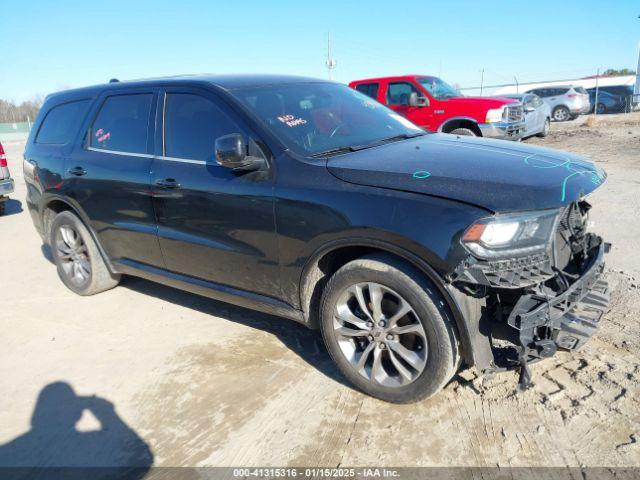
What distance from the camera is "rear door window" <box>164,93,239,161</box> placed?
3.42 metres

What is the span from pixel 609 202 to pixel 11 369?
7.01 meters

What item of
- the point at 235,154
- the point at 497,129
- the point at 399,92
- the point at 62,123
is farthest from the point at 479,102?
the point at 235,154

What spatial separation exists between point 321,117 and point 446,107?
799cm

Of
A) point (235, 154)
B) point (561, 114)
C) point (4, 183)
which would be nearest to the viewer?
point (235, 154)

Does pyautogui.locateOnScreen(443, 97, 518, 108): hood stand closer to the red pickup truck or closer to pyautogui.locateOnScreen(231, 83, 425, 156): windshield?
the red pickup truck

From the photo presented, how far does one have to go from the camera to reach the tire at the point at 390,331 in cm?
258

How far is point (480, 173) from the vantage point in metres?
2.63

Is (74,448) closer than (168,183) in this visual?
Yes

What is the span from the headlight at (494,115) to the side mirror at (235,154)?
8.60m

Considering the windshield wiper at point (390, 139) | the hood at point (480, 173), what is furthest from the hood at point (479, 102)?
the hood at point (480, 173)

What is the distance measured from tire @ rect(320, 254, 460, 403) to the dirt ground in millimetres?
168

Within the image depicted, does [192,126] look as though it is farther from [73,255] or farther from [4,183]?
[4,183]

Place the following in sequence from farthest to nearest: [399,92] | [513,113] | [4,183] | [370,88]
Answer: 1. [370,88]
2. [399,92]
3. [513,113]
4. [4,183]

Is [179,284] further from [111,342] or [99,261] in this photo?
[99,261]
